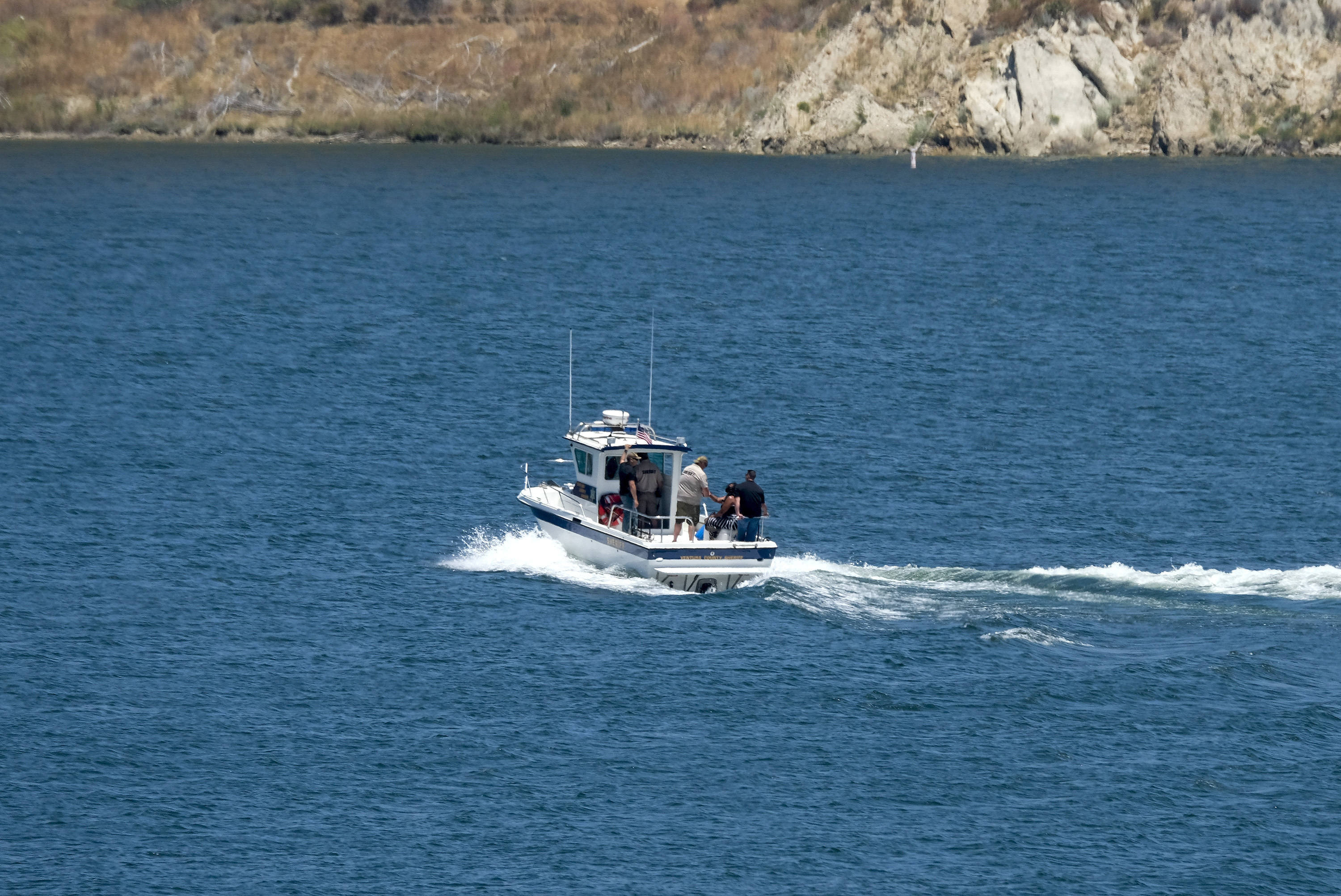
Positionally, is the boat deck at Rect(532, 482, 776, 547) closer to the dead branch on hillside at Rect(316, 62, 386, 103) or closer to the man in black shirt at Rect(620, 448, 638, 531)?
the man in black shirt at Rect(620, 448, 638, 531)

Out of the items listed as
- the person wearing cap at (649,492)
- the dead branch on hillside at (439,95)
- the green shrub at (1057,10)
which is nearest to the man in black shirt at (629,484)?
the person wearing cap at (649,492)

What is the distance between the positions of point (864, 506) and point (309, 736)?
70.3 ft

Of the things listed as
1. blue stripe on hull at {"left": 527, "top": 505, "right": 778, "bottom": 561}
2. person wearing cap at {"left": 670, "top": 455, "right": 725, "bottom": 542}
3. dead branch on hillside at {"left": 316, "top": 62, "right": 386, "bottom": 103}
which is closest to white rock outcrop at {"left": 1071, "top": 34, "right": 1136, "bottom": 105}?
dead branch on hillside at {"left": 316, "top": 62, "right": 386, "bottom": 103}

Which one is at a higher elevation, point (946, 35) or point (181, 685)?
point (946, 35)

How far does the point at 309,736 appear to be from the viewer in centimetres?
3591

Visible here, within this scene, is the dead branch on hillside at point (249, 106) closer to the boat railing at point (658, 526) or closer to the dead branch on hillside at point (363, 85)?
the dead branch on hillside at point (363, 85)

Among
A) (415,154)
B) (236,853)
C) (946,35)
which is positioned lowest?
(236,853)

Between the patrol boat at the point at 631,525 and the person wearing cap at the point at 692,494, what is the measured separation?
0.40 feet

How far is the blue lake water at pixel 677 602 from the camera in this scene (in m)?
32.2

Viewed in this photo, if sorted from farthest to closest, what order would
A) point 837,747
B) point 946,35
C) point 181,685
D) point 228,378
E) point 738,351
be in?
point 946,35 → point 738,351 → point 228,378 → point 181,685 → point 837,747

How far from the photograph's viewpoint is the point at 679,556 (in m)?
43.8

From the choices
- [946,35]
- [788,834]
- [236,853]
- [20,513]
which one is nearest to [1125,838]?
[788,834]

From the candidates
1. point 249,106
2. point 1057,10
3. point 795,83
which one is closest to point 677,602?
point 1057,10

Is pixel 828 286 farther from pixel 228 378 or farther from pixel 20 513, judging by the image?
pixel 20 513
